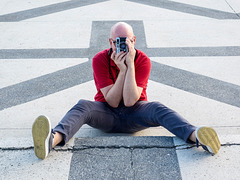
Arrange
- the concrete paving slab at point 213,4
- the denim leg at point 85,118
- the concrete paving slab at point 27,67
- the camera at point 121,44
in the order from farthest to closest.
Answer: the concrete paving slab at point 213,4, the concrete paving slab at point 27,67, the camera at point 121,44, the denim leg at point 85,118

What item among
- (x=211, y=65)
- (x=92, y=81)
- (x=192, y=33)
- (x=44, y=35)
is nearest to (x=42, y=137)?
(x=92, y=81)

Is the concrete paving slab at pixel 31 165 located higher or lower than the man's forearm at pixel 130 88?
lower

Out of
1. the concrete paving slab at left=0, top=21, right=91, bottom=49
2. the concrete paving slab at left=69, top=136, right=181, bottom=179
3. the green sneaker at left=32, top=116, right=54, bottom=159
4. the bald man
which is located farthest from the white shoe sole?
the concrete paving slab at left=0, top=21, right=91, bottom=49

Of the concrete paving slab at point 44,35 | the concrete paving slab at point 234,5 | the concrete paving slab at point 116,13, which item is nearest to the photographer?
the concrete paving slab at point 44,35

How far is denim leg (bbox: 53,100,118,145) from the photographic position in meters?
2.84

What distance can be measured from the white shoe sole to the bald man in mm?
114

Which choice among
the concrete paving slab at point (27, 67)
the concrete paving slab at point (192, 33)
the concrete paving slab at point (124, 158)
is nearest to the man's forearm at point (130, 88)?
the concrete paving slab at point (124, 158)

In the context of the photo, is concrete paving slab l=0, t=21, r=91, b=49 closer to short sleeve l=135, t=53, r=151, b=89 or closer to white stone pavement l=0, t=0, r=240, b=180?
white stone pavement l=0, t=0, r=240, b=180

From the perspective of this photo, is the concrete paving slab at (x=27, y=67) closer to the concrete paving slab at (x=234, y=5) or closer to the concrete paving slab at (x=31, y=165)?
the concrete paving slab at (x=31, y=165)

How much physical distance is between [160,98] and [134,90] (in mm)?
977

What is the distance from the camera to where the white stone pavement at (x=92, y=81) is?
267 cm

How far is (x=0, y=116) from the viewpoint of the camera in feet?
11.9

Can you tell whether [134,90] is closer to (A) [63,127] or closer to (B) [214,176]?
(A) [63,127]

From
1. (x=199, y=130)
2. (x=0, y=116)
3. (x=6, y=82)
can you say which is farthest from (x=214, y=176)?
(x=6, y=82)
